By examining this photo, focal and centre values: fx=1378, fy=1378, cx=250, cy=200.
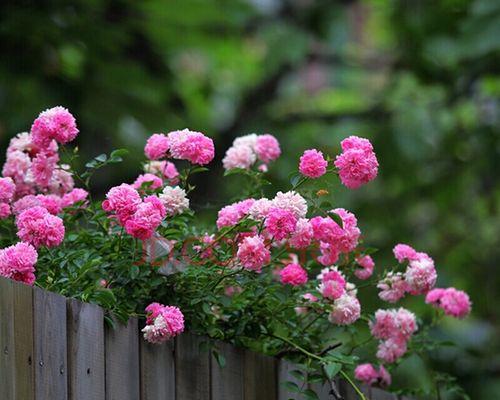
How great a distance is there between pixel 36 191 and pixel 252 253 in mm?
670

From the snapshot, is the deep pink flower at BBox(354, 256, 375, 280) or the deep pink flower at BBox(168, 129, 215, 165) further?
the deep pink flower at BBox(354, 256, 375, 280)

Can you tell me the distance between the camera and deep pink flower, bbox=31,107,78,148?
2854mm

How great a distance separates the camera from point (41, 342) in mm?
2395

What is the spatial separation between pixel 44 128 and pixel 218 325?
558mm

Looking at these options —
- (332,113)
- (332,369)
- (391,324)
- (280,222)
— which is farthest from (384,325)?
(332,113)

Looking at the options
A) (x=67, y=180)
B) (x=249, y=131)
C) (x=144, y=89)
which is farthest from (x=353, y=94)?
(x=67, y=180)

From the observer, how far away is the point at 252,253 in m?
2.69

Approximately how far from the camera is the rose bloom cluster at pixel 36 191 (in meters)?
2.58

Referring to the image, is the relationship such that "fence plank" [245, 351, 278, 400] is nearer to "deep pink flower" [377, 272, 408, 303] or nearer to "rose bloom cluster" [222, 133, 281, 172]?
"deep pink flower" [377, 272, 408, 303]

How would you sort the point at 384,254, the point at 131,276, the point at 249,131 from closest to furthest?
the point at 131,276 < the point at 384,254 < the point at 249,131

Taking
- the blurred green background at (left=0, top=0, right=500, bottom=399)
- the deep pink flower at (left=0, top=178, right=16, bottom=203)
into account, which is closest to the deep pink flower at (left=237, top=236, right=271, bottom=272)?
the deep pink flower at (left=0, top=178, right=16, bottom=203)

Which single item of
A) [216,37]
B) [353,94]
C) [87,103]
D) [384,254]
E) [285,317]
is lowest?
[285,317]

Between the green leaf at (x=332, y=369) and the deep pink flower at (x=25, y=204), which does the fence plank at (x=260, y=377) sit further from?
the deep pink flower at (x=25, y=204)

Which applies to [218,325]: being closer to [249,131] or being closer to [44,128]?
[44,128]
